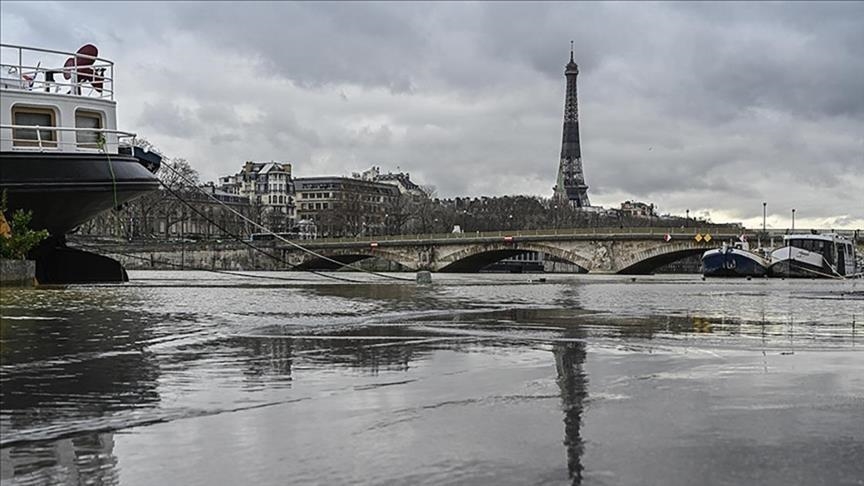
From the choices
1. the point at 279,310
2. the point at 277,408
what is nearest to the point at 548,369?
the point at 277,408

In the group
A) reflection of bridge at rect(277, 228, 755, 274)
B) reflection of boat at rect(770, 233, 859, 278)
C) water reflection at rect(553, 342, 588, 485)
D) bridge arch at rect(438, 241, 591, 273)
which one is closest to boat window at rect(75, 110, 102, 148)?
water reflection at rect(553, 342, 588, 485)

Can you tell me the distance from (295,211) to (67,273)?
145m

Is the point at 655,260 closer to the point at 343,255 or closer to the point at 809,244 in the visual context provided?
the point at 809,244

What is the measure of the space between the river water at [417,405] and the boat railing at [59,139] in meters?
9.42

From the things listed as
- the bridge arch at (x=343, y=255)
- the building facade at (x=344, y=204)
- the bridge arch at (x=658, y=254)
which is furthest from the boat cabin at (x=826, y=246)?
the building facade at (x=344, y=204)

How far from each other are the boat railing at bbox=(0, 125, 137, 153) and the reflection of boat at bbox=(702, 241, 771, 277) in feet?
159

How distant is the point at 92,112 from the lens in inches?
895

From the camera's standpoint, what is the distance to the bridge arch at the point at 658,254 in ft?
225

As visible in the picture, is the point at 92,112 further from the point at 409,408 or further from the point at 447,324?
the point at 409,408

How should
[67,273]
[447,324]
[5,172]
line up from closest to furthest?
[447,324] < [5,172] < [67,273]

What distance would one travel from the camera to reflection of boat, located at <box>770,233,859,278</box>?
62.5m

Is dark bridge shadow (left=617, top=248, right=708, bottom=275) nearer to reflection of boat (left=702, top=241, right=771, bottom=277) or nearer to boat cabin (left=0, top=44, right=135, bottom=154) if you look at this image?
reflection of boat (left=702, top=241, right=771, bottom=277)

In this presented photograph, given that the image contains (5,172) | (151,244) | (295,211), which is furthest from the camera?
(295,211)

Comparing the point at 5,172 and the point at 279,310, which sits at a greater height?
the point at 5,172
